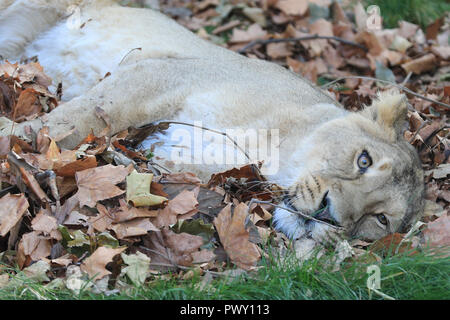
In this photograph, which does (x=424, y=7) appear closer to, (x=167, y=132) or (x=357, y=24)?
(x=357, y=24)

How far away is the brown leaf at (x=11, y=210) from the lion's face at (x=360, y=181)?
5.44 ft

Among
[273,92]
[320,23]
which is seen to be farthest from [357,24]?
[273,92]

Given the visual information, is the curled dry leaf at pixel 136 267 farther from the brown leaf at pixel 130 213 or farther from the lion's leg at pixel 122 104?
the lion's leg at pixel 122 104

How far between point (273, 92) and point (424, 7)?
528 centimetres

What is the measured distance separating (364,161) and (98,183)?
173 centimetres

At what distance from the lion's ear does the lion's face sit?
11 mm

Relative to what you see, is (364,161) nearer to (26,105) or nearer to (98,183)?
(98,183)

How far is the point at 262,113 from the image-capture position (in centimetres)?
A: 445

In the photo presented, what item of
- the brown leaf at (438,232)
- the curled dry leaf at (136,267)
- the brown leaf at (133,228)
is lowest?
the brown leaf at (438,232)

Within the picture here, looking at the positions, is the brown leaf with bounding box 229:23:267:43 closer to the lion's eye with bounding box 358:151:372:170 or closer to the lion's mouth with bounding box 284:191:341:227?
the lion's eye with bounding box 358:151:372:170

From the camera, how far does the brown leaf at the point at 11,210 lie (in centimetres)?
339

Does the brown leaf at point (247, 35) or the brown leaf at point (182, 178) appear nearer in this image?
the brown leaf at point (182, 178)

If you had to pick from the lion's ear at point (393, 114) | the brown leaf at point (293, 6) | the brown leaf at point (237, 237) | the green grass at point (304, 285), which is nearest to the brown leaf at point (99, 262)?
the green grass at point (304, 285)
